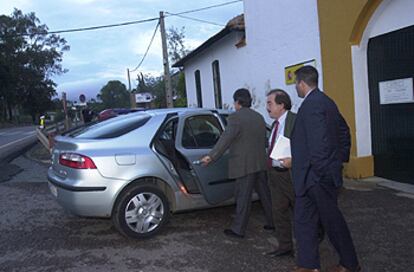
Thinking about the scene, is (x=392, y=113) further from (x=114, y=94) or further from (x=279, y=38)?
(x=114, y=94)

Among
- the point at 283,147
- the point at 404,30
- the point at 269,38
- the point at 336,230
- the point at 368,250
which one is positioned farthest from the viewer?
the point at 269,38

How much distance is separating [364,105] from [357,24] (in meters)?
1.44

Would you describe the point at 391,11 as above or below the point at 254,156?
above

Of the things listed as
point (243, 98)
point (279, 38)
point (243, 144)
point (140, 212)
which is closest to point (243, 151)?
point (243, 144)

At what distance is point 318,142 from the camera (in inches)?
125

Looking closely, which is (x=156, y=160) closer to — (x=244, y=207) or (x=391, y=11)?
A: (x=244, y=207)

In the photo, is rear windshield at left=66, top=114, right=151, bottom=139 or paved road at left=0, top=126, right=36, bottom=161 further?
paved road at left=0, top=126, right=36, bottom=161

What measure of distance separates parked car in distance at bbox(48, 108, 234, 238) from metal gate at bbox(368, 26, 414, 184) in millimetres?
3223

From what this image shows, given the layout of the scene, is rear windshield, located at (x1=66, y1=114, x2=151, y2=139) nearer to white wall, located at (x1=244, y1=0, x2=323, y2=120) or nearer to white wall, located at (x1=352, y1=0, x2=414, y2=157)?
white wall, located at (x1=352, y1=0, x2=414, y2=157)

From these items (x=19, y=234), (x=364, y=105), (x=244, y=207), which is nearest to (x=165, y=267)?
(x=244, y=207)

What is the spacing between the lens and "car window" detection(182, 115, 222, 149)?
523cm

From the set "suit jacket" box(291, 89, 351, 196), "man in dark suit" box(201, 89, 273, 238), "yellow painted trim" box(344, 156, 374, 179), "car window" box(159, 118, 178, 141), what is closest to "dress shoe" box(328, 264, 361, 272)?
"suit jacket" box(291, 89, 351, 196)

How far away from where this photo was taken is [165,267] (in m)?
4.06

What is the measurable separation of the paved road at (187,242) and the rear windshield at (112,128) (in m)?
1.22
